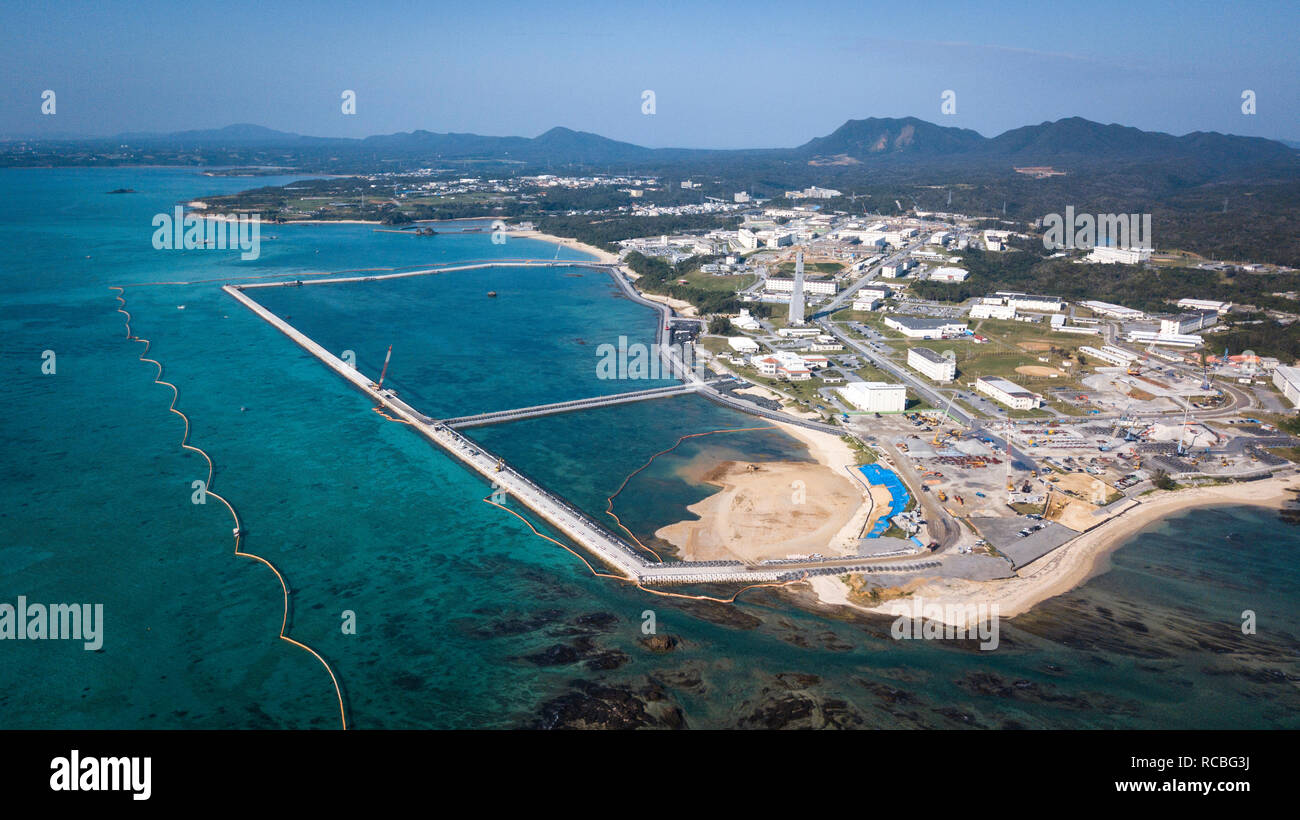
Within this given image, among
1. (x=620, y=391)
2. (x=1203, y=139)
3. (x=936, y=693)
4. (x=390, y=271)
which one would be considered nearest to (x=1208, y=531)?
(x=936, y=693)

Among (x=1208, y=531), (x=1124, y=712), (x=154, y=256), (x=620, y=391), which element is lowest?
(x=1124, y=712)

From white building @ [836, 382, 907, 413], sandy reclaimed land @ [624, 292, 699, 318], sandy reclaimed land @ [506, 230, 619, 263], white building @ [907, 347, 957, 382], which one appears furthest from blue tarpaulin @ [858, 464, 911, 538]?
sandy reclaimed land @ [506, 230, 619, 263]

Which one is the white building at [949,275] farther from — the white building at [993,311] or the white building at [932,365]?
the white building at [932,365]

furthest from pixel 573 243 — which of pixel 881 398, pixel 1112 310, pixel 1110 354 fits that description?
pixel 881 398

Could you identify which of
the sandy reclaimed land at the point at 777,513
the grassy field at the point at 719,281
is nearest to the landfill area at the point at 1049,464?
the sandy reclaimed land at the point at 777,513

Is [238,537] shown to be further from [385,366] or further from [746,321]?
[746,321]

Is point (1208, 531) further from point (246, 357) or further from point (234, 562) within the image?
point (246, 357)
